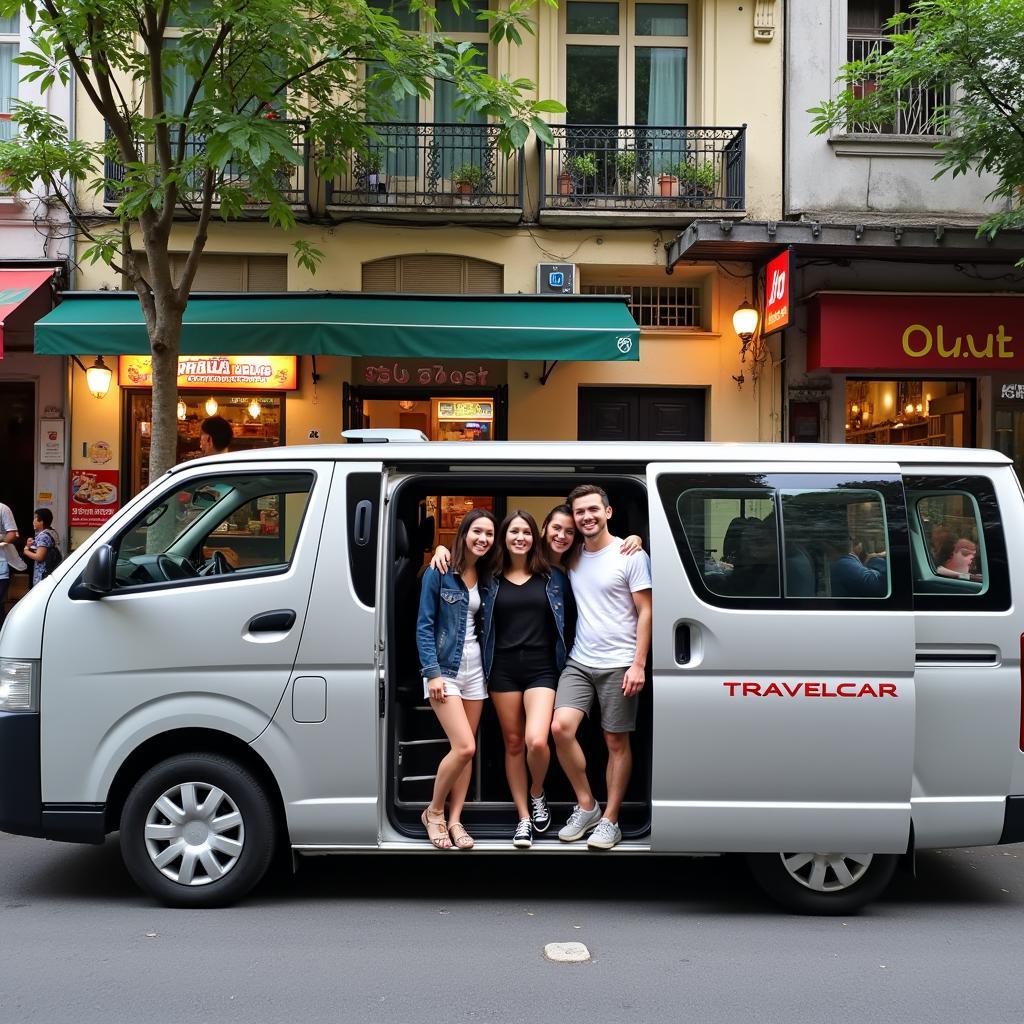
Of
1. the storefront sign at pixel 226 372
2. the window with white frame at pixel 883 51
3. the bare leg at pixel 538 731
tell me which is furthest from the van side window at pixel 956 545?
the window with white frame at pixel 883 51

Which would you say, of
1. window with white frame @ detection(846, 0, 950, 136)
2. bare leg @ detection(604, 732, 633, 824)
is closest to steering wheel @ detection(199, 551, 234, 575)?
bare leg @ detection(604, 732, 633, 824)

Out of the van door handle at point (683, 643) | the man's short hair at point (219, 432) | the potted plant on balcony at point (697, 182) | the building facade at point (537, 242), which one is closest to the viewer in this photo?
the van door handle at point (683, 643)

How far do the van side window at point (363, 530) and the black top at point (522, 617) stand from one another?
73 cm

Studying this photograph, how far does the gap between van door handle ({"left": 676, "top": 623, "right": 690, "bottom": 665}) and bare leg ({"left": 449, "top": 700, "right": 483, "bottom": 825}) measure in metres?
1.09

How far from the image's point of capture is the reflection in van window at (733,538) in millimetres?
5008

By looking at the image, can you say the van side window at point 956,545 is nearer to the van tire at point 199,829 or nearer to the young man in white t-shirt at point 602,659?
the young man in white t-shirt at point 602,659

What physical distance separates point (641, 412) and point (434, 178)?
13.2 ft

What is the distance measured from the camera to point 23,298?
37.9 ft

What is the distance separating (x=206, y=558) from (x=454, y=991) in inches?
101

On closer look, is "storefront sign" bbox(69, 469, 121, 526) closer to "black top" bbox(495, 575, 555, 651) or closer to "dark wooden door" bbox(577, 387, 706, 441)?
"dark wooden door" bbox(577, 387, 706, 441)

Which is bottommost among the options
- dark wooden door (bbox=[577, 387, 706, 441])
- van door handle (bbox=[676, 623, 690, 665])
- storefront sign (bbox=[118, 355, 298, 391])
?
van door handle (bbox=[676, 623, 690, 665])

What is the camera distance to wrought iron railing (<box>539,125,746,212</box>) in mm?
12977

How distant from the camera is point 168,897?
5004 millimetres

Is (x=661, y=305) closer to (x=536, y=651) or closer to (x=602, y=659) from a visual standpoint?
(x=536, y=651)
